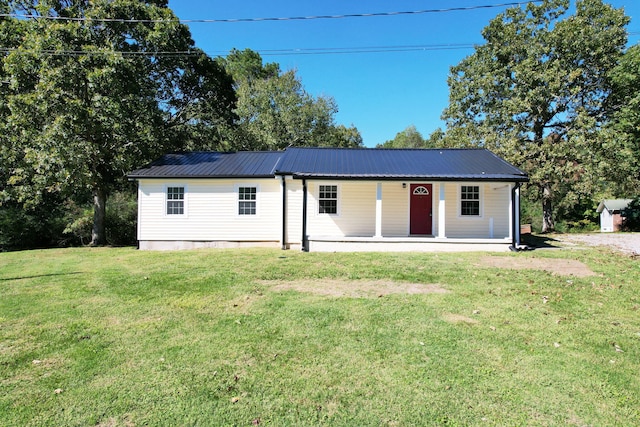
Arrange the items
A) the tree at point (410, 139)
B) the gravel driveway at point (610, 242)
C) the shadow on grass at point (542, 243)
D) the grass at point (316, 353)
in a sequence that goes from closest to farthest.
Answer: the grass at point (316, 353), the gravel driveway at point (610, 242), the shadow on grass at point (542, 243), the tree at point (410, 139)

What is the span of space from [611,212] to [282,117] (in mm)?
27665

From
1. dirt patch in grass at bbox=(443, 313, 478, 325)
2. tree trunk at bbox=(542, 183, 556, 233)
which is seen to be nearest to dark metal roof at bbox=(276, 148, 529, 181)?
dirt patch in grass at bbox=(443, 313, 478, 325)

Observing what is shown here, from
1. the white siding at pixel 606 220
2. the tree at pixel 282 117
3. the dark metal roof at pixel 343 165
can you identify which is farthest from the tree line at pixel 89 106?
the white siding at pixel 606 220

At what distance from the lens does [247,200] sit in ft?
44.5

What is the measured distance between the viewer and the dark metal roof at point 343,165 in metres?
12.4

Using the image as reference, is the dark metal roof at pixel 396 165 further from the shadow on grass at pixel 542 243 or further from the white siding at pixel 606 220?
the white siding at pixel 606 220

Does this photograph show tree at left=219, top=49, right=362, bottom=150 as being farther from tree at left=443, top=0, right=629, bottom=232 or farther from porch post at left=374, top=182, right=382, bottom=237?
porch post at left=374, top=182, right=382, bottom=237

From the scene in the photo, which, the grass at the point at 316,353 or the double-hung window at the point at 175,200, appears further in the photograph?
the double-hung window at the point at 175,200

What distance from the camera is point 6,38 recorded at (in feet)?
48.4

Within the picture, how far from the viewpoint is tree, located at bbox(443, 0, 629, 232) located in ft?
61.1

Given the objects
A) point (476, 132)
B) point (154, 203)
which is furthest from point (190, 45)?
point (476, 132)

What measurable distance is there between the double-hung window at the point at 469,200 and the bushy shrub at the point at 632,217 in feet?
54.7

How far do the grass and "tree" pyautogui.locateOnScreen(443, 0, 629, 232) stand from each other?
43.9 feet

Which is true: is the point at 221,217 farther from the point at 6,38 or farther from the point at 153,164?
the point at 6,38
